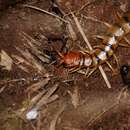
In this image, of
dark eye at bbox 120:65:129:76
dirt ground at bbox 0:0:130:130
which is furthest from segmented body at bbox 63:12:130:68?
dark eye at bbox 120:65:129:76

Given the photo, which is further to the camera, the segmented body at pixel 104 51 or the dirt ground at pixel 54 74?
the segmented body at pixel 104 51

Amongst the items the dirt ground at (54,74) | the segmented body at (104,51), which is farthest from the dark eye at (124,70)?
the segmented body at (104,51)

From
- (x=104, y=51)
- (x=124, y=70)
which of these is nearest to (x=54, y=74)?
(x=104, y=51)

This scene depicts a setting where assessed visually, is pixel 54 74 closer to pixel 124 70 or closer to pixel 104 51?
pixel 104 51

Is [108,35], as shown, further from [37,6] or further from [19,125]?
[19,125]

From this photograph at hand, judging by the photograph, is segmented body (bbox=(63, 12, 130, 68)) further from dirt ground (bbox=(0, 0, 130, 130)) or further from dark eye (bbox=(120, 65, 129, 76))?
dark eye (bbox=(120, 65, 129, 76))

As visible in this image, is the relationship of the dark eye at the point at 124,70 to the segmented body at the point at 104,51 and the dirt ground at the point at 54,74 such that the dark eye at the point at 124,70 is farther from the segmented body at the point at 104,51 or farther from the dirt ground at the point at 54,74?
the segmented body at the point at 104,51
